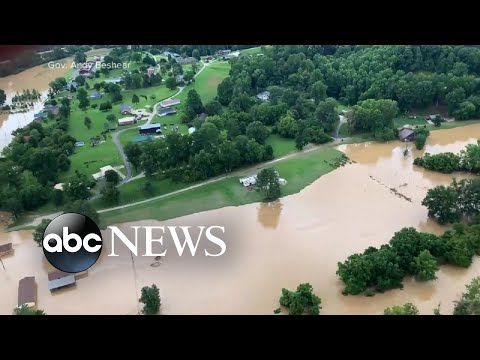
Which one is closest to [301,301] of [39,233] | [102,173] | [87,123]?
[39,233]

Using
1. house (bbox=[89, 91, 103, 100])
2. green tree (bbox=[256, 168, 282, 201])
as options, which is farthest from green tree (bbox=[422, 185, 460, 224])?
house (bbox=[89, 91, 103, 100])

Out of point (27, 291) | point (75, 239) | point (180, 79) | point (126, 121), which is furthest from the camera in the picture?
point (180, 79)

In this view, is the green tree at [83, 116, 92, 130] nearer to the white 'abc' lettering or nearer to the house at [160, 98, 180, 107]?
the house at [160, 98, 180, 107]

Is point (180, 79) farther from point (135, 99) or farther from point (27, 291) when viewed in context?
point (27, 291)

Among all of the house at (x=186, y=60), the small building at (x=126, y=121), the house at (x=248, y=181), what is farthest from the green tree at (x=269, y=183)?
the house at (x=186, y=60)
